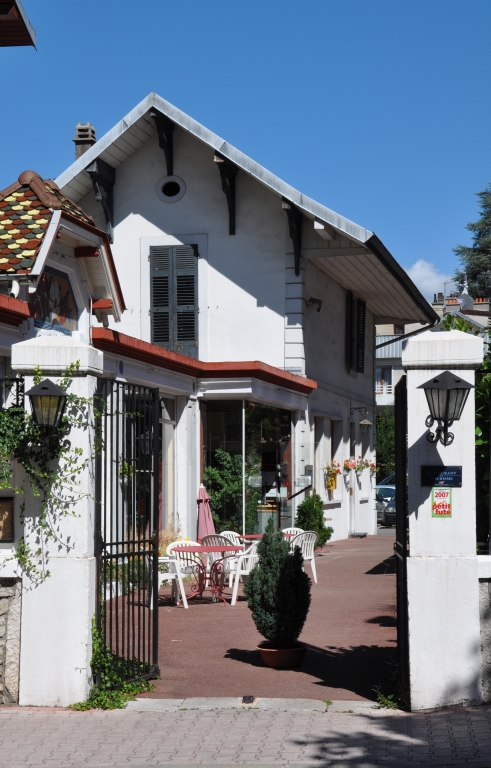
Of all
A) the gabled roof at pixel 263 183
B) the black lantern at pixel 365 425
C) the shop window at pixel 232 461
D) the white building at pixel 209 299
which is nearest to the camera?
the white building at pixel 209 299

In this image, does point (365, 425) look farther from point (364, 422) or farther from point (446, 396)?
point (446, 396)

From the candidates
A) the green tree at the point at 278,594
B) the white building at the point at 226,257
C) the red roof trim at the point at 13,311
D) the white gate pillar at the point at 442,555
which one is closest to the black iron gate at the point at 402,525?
the white gate pillar at the point at 442,555

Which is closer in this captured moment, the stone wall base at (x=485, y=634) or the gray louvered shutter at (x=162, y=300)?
the stone wall base at (x=485, y=634)

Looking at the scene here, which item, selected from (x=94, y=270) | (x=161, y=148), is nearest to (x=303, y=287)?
(x=161, y=148)

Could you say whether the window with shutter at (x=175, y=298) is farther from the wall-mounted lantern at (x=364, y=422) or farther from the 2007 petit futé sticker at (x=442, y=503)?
the 2007 petit futé sticker at (x=442, y=503)

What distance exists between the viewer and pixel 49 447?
725 cm

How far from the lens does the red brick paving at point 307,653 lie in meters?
7.81

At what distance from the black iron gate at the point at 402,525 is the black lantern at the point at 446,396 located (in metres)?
0.39

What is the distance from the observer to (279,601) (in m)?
8.33

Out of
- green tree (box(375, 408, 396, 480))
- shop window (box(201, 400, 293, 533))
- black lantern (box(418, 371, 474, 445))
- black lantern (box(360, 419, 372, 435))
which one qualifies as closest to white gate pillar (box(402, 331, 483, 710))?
black lantern (box(418, 371, 474, 445))

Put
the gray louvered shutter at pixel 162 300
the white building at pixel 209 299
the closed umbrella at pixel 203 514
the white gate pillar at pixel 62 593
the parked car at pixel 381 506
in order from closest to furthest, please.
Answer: the white gate pillar at pixel 62 593, the white building at pixel 209 299, the closed umbrella at pixel 203 514, the gray louvered shutter at pixel 162 300, the parked car at pixel 381 506

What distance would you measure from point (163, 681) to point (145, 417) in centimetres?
205

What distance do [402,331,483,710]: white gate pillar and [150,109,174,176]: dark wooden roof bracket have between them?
1308 centimetres

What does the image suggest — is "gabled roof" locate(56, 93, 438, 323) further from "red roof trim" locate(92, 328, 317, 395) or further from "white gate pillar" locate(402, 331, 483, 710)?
"white gate pillar" locate(402, 331, 483, 710)
